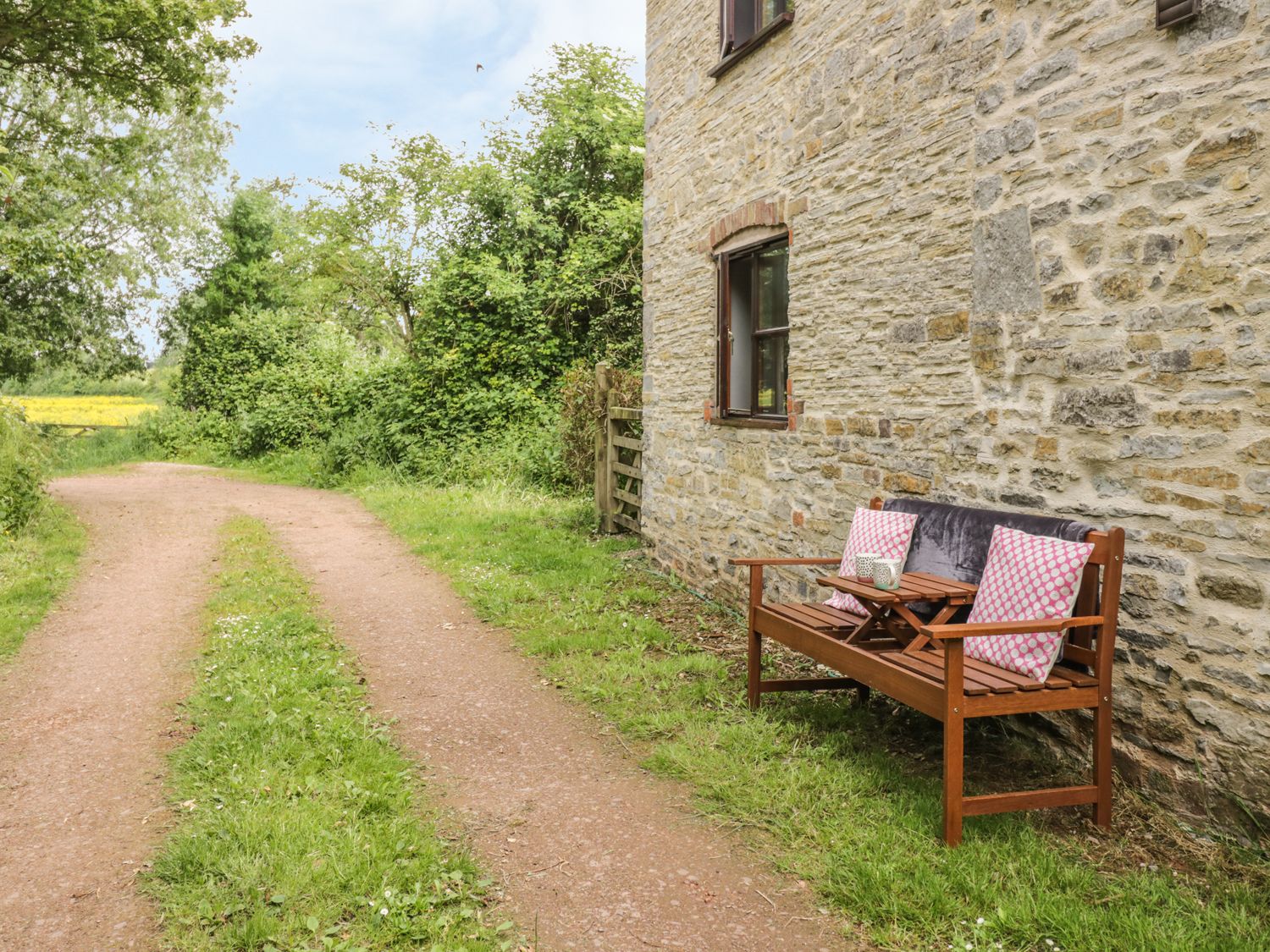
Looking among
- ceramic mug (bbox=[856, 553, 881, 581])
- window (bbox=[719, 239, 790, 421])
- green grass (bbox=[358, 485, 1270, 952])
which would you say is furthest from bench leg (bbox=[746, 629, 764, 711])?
window (bbox=[719, 239, 790, 421])

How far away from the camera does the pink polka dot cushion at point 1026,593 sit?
3.29 m

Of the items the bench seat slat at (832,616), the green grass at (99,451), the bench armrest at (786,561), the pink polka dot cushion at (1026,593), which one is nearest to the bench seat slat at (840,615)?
the bench seat slat at (832,616)

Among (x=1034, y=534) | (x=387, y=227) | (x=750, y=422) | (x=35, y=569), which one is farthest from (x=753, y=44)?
(x=387, y=227)

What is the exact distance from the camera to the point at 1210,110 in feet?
10.1

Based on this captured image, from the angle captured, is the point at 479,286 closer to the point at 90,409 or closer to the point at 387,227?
the point at 387,227

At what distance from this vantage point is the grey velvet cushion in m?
3.71

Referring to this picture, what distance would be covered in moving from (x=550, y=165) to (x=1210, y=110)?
13.1 meters

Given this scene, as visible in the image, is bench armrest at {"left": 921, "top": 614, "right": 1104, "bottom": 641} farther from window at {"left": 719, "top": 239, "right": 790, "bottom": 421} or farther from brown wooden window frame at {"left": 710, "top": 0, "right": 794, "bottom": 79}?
brown wooden window frame at {"left": 710, "top": 0, "right": 794, "bottom": 79}

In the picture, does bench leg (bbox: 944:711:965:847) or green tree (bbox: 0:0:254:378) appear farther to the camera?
green tree (bbox: 0:0:254:378)

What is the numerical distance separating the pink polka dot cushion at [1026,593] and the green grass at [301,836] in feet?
7.06

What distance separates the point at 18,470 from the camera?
8.55m

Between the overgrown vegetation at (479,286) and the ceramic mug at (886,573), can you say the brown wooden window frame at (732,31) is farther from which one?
the overgrown vegetation at (479,286)

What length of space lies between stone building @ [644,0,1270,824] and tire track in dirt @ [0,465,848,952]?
6.05 feet

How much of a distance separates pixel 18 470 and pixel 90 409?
2274 centimetres
